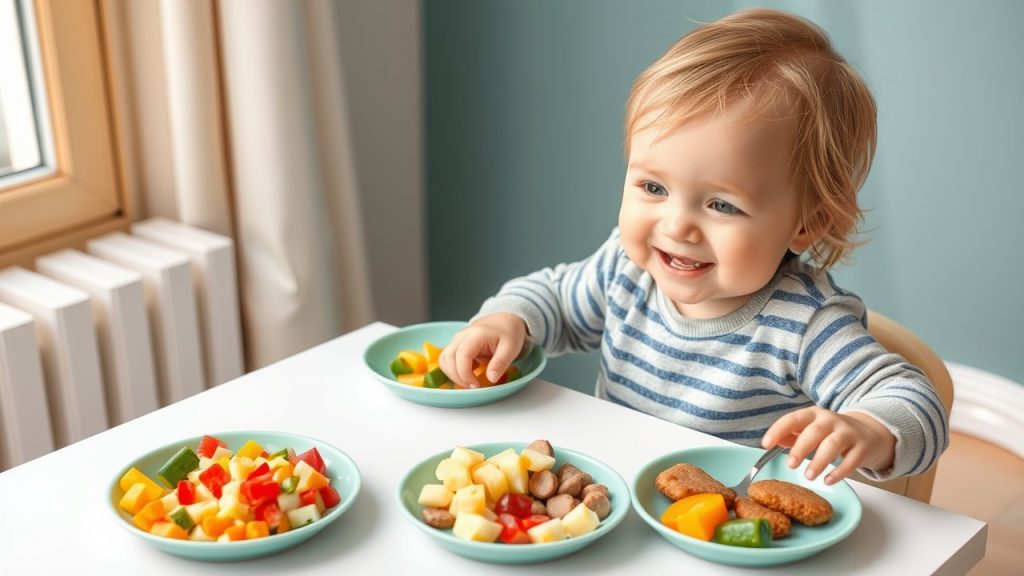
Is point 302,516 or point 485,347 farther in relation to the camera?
point 485,347

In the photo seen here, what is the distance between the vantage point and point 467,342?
117 centimetres

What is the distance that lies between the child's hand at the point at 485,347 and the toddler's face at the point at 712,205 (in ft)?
0.50

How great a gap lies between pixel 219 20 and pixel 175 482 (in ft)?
3.37

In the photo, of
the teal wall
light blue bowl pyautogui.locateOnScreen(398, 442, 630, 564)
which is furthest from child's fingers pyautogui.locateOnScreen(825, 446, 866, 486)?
the teal wall

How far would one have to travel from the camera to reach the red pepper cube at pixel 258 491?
89 cm

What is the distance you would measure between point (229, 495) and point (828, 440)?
479 millimetres

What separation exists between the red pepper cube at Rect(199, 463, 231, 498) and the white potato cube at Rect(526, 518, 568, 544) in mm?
252

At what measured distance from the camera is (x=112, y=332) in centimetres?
169

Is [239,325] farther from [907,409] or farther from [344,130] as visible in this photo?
[907,409]

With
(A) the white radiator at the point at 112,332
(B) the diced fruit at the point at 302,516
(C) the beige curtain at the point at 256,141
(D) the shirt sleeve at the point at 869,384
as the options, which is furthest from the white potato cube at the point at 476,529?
(C) the beige curtain at the point at 256,141

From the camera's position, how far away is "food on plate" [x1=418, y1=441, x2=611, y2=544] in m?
0.88

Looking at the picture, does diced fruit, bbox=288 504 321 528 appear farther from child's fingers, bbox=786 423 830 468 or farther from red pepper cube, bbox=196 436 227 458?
child's fingers, bbox=786 423 830 468

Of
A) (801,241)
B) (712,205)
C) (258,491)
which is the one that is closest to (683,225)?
(712,205)

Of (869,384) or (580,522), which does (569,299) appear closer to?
(869,384)
